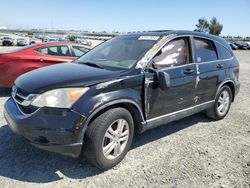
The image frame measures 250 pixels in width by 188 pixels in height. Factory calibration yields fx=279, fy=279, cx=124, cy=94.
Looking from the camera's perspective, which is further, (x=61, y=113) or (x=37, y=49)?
(x=37, y=49)

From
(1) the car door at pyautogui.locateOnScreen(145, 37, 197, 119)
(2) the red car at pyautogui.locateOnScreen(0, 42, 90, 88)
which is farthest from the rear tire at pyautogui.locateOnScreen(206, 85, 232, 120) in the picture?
(2) the red car at pyautogui.locateOnScreen(0, 42, 90, 88)

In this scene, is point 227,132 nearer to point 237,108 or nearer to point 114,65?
point 237,108

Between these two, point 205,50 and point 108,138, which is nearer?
point 108,138

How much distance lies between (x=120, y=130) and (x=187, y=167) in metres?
1.01

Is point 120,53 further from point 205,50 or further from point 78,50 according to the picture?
point 78,50

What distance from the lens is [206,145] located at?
4.40 m

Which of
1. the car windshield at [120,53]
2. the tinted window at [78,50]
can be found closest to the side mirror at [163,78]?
the car windshield at [120,53]

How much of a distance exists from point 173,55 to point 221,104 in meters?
1.93

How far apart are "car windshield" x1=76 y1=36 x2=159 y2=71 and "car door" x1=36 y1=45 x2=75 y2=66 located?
2.59m

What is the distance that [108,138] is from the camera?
3.48m

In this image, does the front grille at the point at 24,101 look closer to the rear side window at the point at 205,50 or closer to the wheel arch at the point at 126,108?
the wheel arch at the point at 126,108

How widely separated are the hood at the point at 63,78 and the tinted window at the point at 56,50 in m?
3.46

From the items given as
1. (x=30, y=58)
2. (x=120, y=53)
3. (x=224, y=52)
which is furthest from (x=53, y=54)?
(x=224, y=52)

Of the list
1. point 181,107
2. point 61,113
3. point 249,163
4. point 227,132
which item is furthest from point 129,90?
point 227,132
